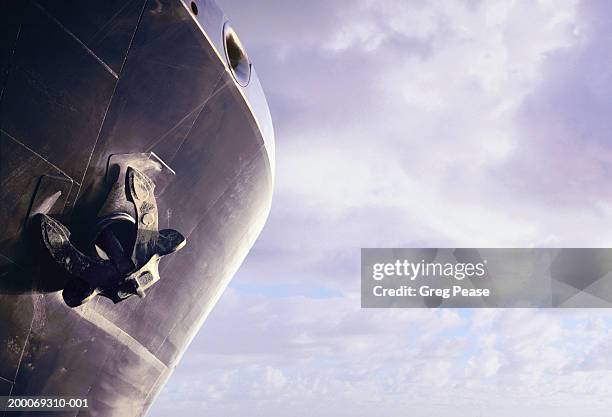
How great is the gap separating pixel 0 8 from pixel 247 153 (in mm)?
3296

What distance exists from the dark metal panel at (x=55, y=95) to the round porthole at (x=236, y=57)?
154 cm

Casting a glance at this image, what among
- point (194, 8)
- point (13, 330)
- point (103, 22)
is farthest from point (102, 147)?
point (13, 330)

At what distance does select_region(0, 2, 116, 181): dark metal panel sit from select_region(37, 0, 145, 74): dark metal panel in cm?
7

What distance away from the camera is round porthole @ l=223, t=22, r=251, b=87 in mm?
6173

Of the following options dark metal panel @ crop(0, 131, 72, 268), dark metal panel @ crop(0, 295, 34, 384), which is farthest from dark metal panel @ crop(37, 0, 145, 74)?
dark metal panel @ crop(0, 295, 34, 384)

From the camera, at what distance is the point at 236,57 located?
6523 mm

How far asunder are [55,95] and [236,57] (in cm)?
232

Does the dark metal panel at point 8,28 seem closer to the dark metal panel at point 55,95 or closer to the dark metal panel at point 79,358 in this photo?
the dark metal panel at point 55,95

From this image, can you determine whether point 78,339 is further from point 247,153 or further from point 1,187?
point 247,153

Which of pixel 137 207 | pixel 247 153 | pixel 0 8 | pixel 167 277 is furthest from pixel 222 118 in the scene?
pixel 0 8

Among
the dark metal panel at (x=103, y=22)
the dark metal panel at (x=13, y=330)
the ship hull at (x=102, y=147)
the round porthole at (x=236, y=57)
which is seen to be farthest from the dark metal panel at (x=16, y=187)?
the round porthole at (x=236, y=57)

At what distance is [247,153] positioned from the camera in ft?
23.4

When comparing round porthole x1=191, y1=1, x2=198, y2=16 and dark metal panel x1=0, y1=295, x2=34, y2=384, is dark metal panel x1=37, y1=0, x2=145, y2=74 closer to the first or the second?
round porthole x1=191, y1=1, x2=198, y2=16

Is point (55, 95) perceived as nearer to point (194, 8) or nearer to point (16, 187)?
point (16, 187)
